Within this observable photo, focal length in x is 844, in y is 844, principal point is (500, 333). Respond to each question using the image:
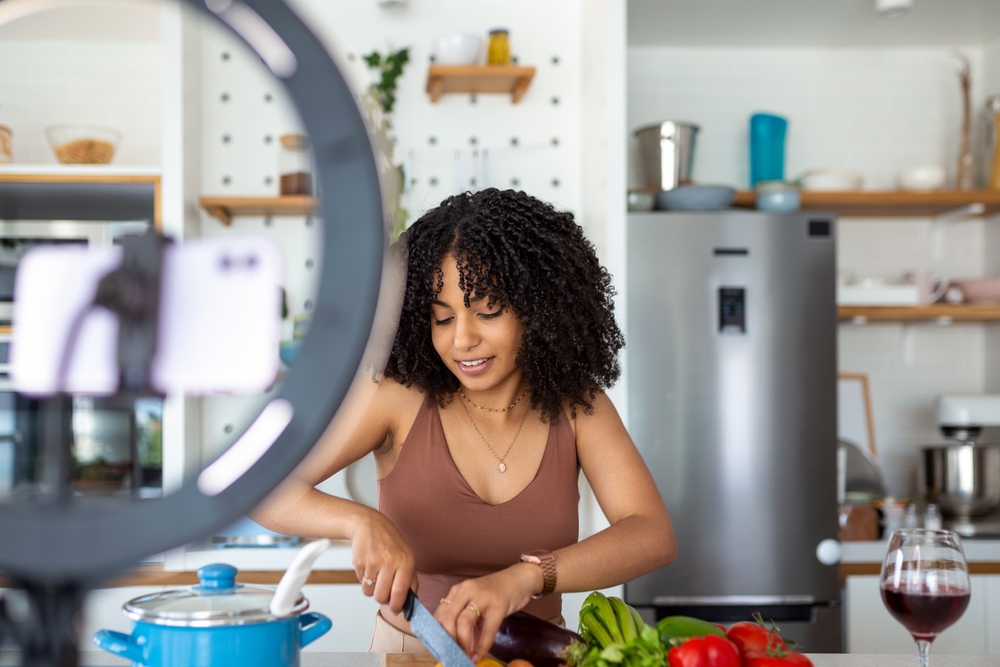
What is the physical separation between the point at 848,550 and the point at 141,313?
2695mm

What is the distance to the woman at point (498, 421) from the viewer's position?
1255 mm

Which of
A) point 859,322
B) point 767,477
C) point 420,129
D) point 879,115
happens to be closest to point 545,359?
point 767,477

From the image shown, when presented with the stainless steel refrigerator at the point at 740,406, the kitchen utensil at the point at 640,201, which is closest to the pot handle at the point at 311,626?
the stainless steel refrigerator at the point at 740,406

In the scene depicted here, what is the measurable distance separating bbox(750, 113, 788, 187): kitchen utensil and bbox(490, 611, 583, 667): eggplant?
94.4 inches

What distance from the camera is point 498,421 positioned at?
1458mm

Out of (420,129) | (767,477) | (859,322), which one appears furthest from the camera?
(859,322)

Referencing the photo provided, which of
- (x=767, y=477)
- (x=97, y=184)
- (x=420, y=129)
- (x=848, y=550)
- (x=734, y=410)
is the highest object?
(x=420, y=129)

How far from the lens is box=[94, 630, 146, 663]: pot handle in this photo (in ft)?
2.30

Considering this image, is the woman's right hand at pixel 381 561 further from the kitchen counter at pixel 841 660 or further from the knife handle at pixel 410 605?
the kitchen counter at pixel 841 660

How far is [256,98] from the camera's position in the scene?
8.68 ft

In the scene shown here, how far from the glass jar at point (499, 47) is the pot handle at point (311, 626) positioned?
2160 mm

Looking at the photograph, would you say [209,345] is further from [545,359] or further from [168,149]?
[168,149]

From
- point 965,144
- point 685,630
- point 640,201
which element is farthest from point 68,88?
point 965,144

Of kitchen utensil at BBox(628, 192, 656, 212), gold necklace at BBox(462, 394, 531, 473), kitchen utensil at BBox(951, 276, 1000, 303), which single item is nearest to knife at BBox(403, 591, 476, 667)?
gold necklace at BBox(462, 394, 531, 473)
